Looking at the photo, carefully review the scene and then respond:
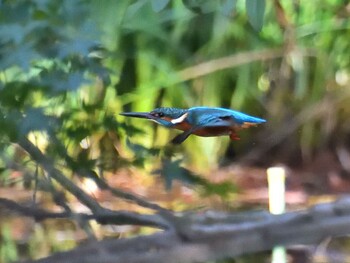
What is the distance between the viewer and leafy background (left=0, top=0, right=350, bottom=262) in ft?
1.73

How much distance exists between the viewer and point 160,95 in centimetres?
74

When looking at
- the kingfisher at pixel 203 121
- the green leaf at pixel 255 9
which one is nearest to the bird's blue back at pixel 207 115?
the kingfisher at pixel 203 121

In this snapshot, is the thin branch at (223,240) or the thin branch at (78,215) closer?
the thin branch at (223,240)

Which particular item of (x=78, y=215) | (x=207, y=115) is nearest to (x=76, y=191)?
(x=78, y=215)

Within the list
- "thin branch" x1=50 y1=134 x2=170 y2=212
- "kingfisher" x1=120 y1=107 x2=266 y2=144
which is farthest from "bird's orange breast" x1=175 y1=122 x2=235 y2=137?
"thin branch" x1=50 y1=134 x2=170 y2=212

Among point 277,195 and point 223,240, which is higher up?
point 277,195

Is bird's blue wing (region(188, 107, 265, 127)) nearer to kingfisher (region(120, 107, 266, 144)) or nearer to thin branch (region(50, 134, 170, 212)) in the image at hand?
kingfisher (region(120, 107, 266, 144))

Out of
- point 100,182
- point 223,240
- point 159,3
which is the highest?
point 159,3

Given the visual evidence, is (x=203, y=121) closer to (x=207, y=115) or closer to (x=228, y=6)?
(x=207, y=115)

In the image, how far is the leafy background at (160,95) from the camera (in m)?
0.53

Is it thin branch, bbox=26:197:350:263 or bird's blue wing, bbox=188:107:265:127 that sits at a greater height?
bird's blue wing, bbox=188:107:265:127

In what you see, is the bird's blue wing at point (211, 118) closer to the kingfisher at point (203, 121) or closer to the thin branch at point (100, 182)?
the kingfisher at point (203, 121)

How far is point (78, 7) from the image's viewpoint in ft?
1.82

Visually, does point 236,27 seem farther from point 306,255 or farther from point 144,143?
point 306,255
